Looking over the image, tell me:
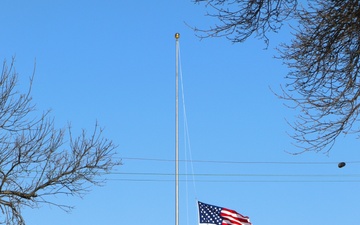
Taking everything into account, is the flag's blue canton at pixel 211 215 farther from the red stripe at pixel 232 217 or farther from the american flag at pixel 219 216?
the red stripe at pixel 232 217

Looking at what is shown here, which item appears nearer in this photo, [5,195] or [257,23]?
[257,23]

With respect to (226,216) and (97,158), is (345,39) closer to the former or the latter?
(97,158)

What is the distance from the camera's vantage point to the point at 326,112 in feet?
29.7

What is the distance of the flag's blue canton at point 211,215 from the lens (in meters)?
24.5

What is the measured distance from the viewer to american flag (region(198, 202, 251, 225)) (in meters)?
24.2

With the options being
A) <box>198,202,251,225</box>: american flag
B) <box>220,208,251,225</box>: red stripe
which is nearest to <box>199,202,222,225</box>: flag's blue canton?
<box>198,202,251,225</box>: american flag

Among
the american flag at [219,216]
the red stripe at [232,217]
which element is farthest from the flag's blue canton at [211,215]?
the red stripe at [232,217]

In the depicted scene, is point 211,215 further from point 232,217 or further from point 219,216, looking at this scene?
point 232,217

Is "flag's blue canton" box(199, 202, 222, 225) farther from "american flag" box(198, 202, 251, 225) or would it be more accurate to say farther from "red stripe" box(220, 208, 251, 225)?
"red stripe" box(220, 208, 251, 225)

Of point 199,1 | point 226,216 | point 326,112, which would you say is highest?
point 226,216

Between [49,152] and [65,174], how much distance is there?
1.76ft

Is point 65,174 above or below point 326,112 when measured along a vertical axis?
above

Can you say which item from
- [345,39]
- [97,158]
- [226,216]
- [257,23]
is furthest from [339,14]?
[226,216]

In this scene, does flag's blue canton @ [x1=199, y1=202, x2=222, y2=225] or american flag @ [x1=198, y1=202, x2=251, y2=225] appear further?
flag's blue canton @ [x1=199, y1=202, x2=222, y2=225]
